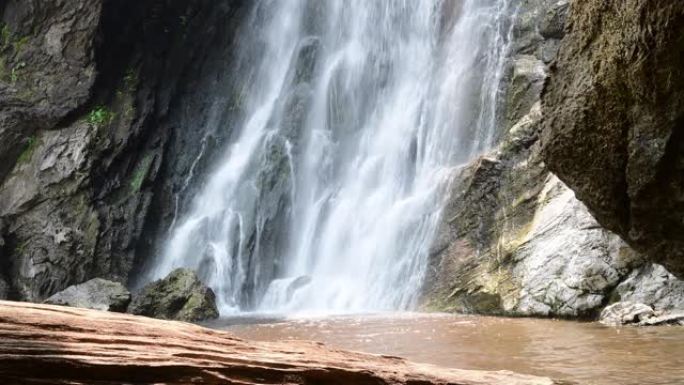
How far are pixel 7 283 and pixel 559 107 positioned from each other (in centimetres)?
1897

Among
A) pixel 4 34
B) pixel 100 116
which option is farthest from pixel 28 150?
pixel 4 34

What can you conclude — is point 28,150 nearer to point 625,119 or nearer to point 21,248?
point 21,248

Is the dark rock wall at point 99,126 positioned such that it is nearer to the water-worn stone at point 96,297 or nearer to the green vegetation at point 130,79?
the green vegetation at point 130,79

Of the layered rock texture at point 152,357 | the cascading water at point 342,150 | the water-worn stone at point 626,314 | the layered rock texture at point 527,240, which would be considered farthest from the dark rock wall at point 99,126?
the layered rock texture at point 152,357

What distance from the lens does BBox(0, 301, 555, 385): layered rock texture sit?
273cm

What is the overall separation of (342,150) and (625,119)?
50.7 ft

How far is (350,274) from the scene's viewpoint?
15.5 m

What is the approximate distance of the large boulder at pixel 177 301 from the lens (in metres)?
14.5

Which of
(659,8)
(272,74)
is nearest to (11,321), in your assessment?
(659,8)

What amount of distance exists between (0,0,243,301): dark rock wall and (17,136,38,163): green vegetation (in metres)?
0.04

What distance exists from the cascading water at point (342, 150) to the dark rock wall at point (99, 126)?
63.4 inches

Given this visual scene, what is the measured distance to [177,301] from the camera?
48.6ft

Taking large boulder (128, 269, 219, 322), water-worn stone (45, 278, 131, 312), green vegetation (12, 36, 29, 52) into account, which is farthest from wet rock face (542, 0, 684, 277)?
green vegetation (12, 36, 29, 52)

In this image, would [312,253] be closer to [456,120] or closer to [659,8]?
[456,120]
